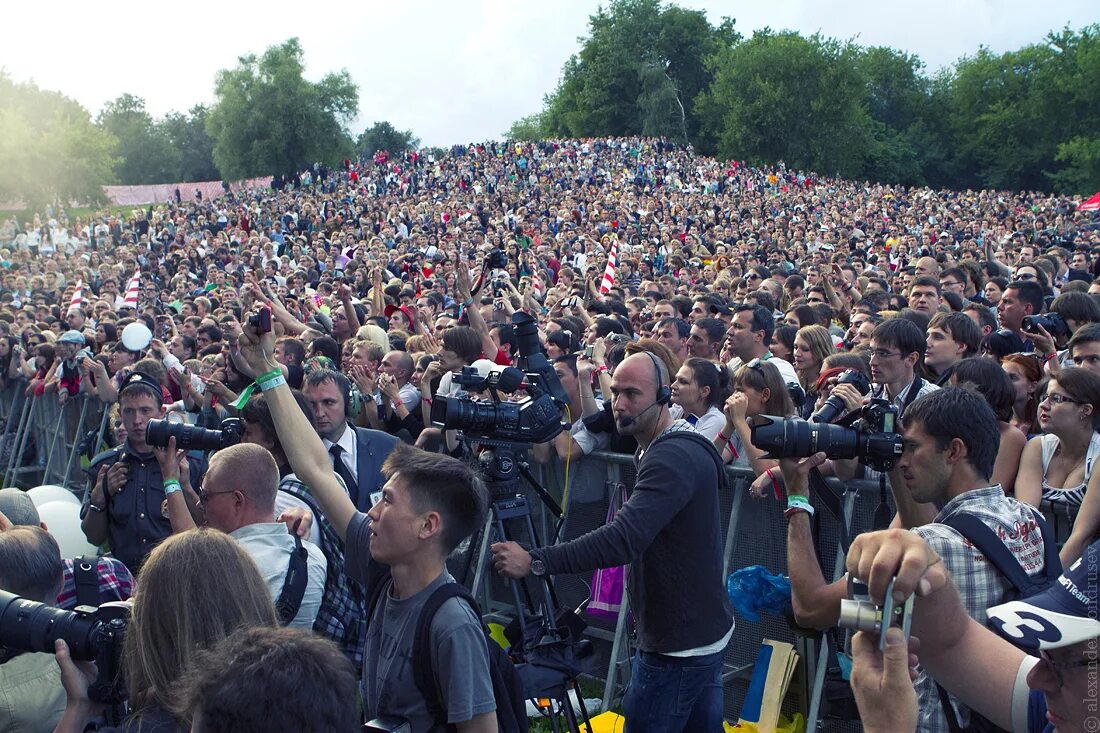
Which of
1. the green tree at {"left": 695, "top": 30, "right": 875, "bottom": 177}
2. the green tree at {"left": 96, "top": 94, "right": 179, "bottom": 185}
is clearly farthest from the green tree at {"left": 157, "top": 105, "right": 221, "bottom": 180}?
the green tree at {"left": 695, "top": 30, "right": 875, "bottom": 177}

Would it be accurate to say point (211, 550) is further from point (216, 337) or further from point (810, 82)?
point (810, 82)

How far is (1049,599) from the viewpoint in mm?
2184

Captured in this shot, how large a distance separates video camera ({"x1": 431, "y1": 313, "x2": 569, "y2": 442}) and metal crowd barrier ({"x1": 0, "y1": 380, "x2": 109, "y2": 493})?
7.49 meters

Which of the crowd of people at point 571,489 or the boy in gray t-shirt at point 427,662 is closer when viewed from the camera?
the crowd of people at point 571,489

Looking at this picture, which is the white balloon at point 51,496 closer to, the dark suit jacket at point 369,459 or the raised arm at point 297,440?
the dark suit jacket at point 369,459

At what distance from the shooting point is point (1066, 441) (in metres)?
4.71

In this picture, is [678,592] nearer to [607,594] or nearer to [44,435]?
[607,594]

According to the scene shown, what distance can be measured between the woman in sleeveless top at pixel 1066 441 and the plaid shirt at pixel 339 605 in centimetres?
289

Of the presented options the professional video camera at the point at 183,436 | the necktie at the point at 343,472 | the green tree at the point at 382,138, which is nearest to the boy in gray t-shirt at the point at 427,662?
the professional video camera at the point at 183,436

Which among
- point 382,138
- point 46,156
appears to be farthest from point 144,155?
point 46,156

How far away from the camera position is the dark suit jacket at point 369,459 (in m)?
5.65

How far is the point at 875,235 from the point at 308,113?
153 feet

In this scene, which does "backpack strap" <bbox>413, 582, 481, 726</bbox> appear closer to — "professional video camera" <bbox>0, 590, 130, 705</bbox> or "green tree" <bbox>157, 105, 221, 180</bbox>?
"professional video camera" <bbox>0, 590, 130, 705</bbox>

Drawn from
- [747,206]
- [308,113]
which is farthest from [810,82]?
[747,206]
